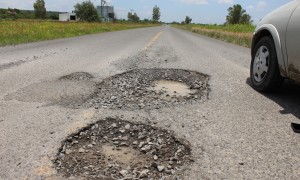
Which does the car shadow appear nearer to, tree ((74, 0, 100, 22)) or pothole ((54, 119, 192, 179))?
pothole ((54, 119, 192, 179))

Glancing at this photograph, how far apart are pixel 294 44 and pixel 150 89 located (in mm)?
1951

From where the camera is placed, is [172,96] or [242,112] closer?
[242,112]

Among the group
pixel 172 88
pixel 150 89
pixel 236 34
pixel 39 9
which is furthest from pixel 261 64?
pixel 39 9

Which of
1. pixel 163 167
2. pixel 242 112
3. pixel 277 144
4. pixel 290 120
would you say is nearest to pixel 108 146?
pixel 163 167

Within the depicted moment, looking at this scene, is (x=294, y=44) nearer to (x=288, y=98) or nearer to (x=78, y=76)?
(x=288, y=98)

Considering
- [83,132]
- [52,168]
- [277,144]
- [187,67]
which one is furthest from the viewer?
[187,67]

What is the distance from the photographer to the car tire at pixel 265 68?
418cm

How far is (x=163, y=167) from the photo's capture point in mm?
2236

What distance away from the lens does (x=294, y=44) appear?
359cm

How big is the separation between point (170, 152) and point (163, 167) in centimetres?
28

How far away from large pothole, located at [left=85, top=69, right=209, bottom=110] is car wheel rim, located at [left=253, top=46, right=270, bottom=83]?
2.45ft

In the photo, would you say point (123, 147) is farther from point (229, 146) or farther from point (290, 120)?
point (290, 120)

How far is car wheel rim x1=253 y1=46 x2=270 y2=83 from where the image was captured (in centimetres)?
438

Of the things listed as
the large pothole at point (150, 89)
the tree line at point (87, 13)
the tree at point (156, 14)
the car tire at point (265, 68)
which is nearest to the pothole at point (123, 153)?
the large pothole at point (150, 89)
